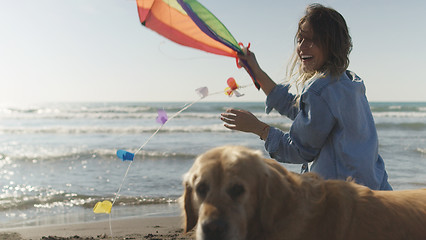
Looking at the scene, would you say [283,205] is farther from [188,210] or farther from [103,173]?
[103,173]

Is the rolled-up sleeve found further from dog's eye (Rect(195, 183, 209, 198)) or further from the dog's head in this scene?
dog's eye (Rect(195, 183, 209, 198))

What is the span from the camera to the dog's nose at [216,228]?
1.99m

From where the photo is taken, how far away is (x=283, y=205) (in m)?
2.22

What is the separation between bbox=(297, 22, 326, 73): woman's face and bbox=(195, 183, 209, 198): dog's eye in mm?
1572

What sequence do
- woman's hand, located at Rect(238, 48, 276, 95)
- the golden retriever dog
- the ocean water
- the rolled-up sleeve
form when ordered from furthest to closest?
the ocean water, woman's hand, located at Rect(238, 48, 276, 95), the rolled-up sleeve, the golden retriever dog

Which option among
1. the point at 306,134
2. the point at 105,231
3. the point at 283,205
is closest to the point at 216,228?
the point at 283,205

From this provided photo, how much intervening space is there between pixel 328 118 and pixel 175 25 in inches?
56.6

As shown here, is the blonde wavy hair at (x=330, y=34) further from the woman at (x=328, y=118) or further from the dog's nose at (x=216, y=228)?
the dog's nose at (x=216, y=228)

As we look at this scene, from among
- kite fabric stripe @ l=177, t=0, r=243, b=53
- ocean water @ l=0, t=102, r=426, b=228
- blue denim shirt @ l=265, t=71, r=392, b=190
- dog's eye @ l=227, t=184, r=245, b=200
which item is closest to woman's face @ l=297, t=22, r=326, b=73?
blue denim shirt @ l=265, t=71, r=392, b=190

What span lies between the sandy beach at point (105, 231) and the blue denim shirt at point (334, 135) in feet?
9.36

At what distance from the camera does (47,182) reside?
28.6 ft

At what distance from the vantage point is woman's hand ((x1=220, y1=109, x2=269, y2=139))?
3.09 m

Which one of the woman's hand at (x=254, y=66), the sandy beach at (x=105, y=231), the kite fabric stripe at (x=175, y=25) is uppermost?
the kite fabric stripe at (x=175, y=25)

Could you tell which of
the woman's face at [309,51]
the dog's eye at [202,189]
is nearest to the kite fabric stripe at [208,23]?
the woman's face at [309,51]
